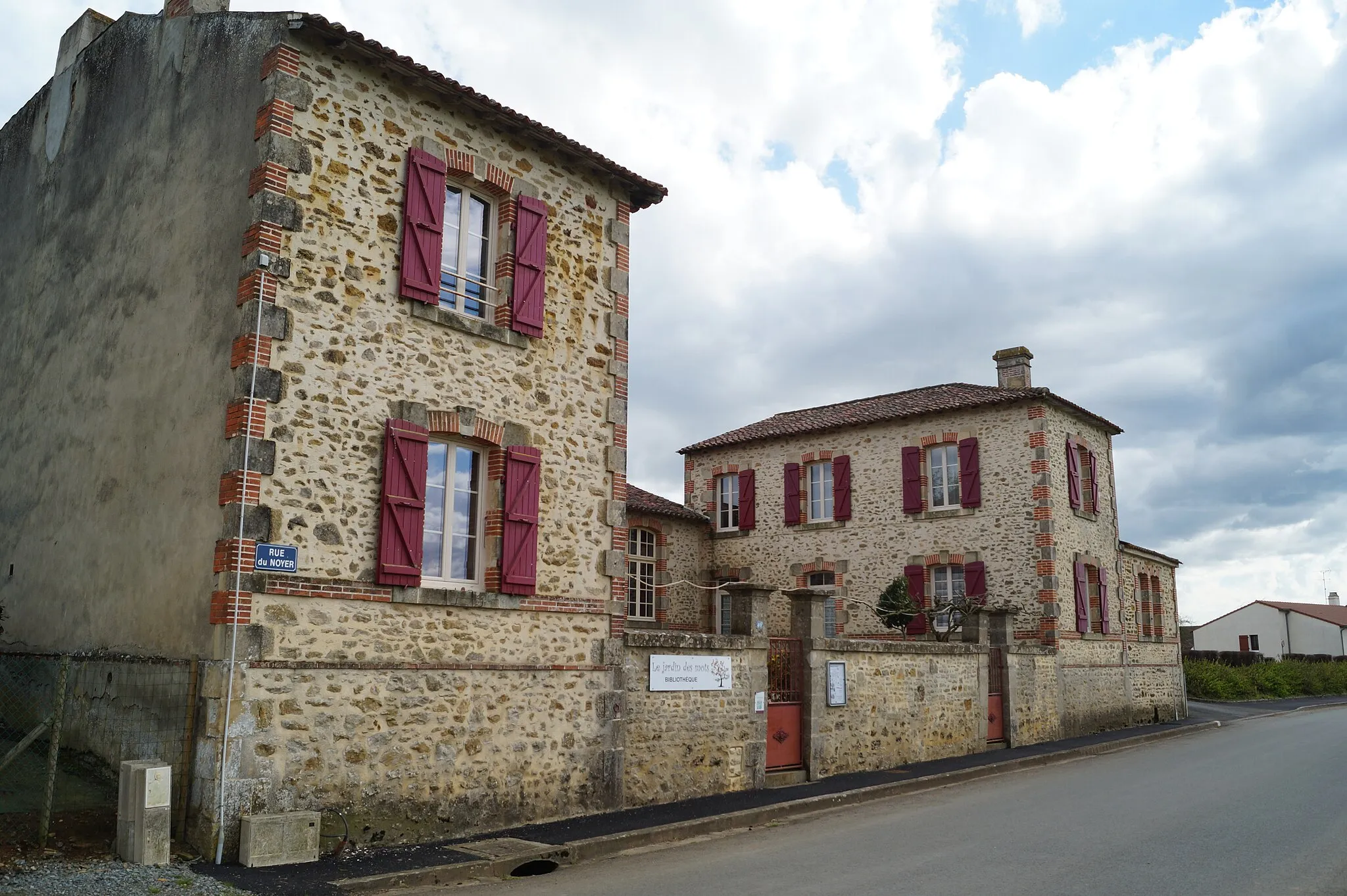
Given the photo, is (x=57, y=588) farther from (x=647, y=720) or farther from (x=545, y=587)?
(x=647, y=720)

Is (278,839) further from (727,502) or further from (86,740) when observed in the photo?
(727,502)

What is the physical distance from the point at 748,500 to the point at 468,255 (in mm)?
14509

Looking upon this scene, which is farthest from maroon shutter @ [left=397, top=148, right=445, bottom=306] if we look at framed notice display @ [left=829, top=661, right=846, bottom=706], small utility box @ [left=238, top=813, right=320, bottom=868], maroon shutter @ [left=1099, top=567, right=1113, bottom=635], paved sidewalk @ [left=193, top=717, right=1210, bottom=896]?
maroon shutter @ [left=1099, top=567, right=1113, bottom=635]

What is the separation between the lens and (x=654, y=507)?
2119cm

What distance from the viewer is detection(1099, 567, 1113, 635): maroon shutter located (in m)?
22.0

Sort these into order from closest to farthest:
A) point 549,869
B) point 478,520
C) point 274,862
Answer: point 274,862 < point 549,869 < point 478,520

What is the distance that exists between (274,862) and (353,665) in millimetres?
1672

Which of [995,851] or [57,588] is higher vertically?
[57,588]

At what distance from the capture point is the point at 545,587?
10.3m

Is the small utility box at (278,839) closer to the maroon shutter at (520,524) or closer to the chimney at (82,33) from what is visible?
the maroon shutter at (520,524)

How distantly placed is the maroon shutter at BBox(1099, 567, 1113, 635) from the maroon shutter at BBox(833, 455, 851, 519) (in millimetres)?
5793

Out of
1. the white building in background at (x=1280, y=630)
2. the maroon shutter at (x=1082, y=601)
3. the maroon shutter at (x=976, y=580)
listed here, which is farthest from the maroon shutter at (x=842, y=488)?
the white building in background at (x=1280, y=630)

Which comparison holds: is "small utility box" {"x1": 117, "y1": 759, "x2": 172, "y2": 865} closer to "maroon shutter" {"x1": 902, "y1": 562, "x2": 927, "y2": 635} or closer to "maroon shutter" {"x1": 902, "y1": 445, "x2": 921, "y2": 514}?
"maroon shutter" {"x1": 902, "y1": 562, "x2": 927, "y2": 635}

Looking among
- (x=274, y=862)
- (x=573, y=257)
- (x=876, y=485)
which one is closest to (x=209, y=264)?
(x=573, y=257)
